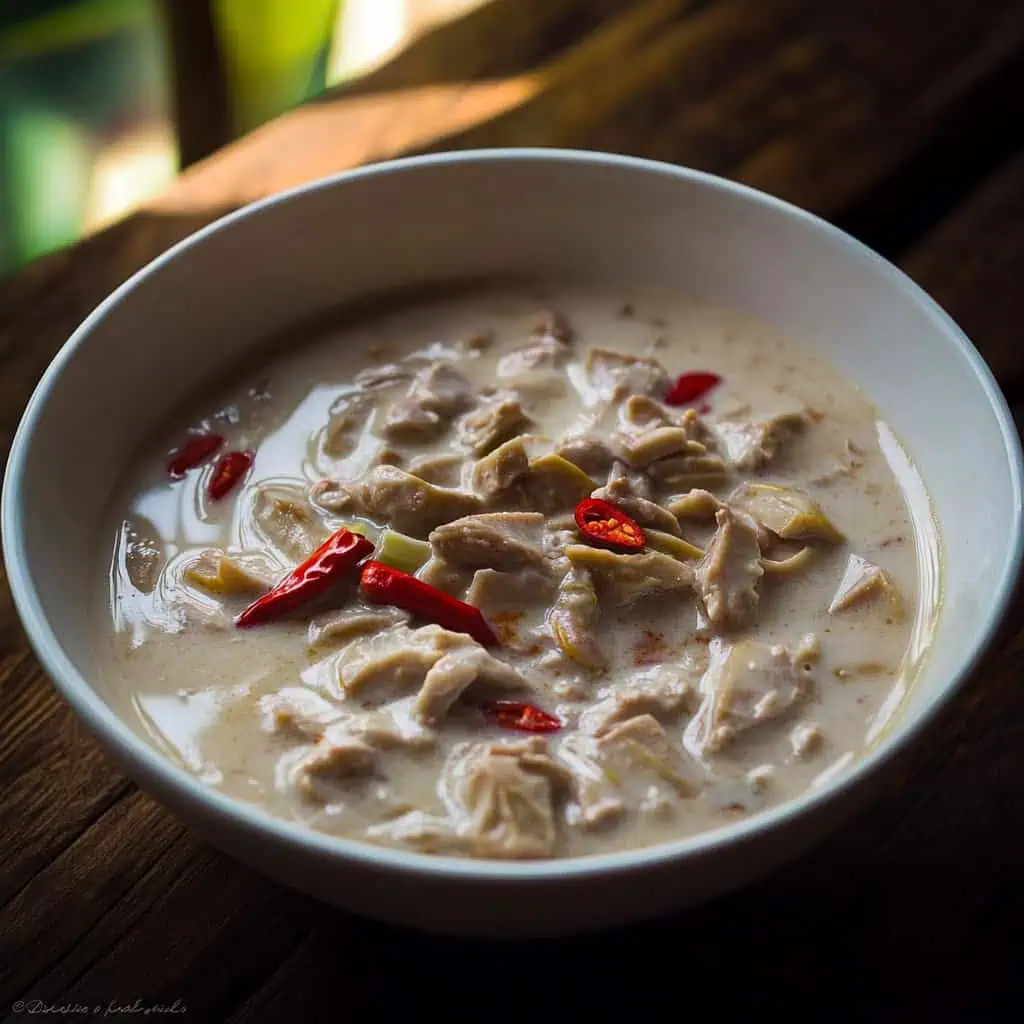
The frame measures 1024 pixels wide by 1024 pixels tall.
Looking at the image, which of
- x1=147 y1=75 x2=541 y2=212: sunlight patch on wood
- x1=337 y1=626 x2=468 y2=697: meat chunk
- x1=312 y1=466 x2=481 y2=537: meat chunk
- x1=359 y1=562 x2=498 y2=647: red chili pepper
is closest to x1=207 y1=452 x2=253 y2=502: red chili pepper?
x1=312 y1=466 x2=481 y2=537: meat chunk

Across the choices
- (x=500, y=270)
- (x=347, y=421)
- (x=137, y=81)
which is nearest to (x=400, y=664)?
(x=347, y=421)

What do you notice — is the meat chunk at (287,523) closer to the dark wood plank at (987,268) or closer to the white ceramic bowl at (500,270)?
the white ceramic bowl at (500,270)

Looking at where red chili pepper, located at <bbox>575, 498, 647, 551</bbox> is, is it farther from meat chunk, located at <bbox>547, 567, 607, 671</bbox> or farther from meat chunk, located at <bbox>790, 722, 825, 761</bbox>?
meat chunk, located at <bbox>790, 722, 825, 761</bbox>

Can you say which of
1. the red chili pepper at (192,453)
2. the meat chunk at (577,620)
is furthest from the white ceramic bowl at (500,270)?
the meat chunk at (577,620)

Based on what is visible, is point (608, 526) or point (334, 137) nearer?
point (608, 526)

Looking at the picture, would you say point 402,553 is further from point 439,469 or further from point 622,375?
point 622,375

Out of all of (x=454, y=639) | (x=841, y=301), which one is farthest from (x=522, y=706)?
(x=841, y=301)

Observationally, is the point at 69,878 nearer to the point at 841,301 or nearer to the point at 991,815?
the point at 991,815
